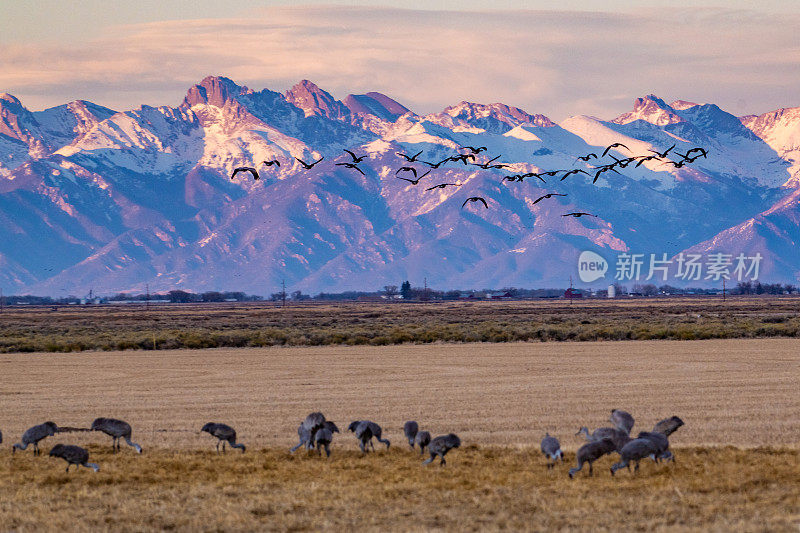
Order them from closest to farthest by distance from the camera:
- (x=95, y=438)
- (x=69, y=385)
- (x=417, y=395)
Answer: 1. (x=95, y=438)
2. (x=417, y=395)
3. (x=69, y=385)

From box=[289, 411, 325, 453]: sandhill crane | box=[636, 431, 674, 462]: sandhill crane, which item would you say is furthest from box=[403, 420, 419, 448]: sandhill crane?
box=[636, 431, 674, 462]: sandhill crane

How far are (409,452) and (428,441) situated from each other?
0.77m

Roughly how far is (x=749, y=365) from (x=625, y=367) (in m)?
4.83

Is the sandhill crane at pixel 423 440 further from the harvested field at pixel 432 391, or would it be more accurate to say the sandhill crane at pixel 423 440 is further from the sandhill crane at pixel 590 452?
the sandhill crane at pixel 590 452

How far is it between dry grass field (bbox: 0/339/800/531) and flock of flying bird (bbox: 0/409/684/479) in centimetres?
30

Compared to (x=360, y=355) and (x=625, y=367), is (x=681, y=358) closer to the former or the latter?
(x=625, y=367)

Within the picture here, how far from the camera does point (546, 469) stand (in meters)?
18.6

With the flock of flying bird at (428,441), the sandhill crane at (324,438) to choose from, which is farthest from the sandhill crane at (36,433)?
the sandhill crane at (324,438)

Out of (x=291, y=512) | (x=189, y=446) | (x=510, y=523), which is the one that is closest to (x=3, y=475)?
(x=189, y=446)

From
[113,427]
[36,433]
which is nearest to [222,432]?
[113,427]

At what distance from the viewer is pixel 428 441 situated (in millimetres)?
20406

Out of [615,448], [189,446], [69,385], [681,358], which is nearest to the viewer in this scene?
[615,448]

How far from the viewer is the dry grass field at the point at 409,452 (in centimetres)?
1562

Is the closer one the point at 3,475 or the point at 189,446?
the point at 3,475
